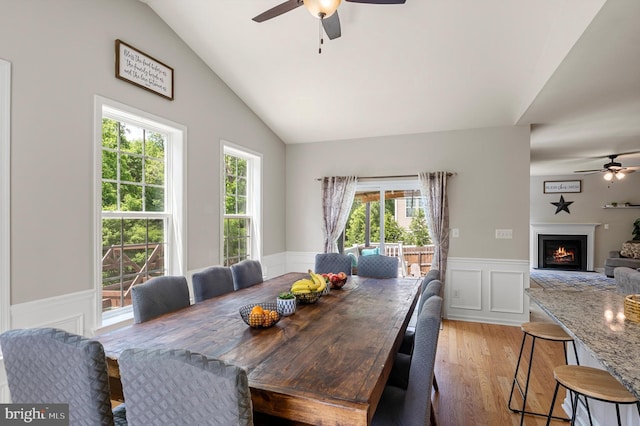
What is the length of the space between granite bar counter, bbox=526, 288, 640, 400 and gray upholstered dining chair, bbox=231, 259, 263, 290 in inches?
88.2

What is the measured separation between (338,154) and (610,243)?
25.3 feet

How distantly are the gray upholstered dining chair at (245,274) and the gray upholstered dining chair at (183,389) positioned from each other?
1871 mm

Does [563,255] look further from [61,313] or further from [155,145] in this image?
[61,313]

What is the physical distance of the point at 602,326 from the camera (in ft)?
5.07

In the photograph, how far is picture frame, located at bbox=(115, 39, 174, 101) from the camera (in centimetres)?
269

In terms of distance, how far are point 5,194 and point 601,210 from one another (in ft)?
35.8

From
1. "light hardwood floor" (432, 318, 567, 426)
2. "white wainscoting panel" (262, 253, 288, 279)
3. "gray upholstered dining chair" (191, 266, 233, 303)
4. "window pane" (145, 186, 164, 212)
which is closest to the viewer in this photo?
"light hardwood floor" (432, 318, 567, 426)

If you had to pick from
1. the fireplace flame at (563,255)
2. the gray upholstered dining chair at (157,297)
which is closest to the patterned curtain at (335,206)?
the gray upholstered dining chair at (157,297)

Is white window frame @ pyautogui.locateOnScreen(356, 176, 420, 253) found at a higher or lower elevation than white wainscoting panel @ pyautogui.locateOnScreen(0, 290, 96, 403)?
higher

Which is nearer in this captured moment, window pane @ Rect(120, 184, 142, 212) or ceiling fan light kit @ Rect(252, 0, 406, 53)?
ceiling fan light kit @ Rect(252, 0, 406, 53)

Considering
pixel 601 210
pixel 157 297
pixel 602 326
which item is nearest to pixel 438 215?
pixel 602 326

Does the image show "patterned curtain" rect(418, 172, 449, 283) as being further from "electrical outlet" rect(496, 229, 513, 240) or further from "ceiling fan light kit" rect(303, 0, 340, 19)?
"ceiling fan light kit" rect(303, 0, 340, 19)

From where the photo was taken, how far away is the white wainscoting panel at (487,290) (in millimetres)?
4270

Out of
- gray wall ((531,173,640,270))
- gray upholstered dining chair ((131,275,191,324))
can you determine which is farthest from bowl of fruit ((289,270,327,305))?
gray wall ((531,173,640,270))
